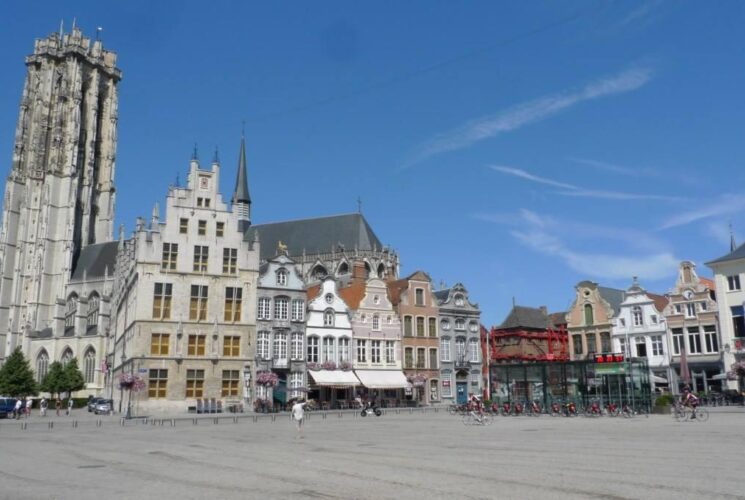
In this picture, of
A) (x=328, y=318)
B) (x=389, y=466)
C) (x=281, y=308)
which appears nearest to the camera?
(x=389, y=466)

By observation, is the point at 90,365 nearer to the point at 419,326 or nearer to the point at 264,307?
the point at 264,307

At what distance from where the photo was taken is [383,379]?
58.0 meters

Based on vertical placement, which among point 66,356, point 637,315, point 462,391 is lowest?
point 462,391

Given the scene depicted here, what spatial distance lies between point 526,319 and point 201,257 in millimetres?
34221

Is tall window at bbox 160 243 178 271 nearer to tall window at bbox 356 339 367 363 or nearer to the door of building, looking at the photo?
tall window at bbox 356 339 367 363

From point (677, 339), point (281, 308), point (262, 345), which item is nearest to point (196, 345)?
point (262, 345)

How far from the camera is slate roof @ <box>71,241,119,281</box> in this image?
94.3 m

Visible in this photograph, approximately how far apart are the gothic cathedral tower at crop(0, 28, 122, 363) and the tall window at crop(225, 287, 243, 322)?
48.5m

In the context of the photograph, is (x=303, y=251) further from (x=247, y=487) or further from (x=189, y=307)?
(x=247, y=487)

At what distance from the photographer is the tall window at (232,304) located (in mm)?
50156

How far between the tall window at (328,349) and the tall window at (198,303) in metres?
11.0

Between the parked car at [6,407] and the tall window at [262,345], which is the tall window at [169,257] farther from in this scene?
the parked car at [6,407]

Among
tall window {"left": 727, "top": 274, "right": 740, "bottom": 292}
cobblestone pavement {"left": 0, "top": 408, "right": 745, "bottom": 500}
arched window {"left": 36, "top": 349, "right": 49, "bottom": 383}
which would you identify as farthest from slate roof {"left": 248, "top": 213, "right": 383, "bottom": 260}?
cobblestone pavement {"left": 0, "top": 408, "right": 745, "bottom": 500}

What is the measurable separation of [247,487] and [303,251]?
74208mm
